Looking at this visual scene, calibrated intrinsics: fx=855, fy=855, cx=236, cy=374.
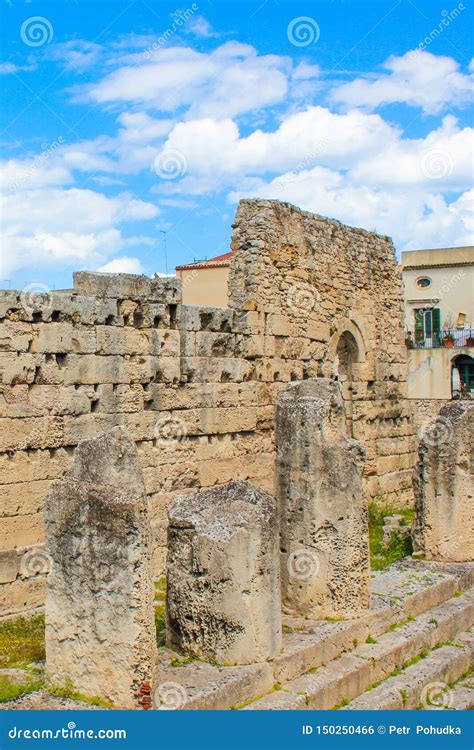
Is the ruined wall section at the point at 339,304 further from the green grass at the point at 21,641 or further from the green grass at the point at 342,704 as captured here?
the green grass at the point at 342,704

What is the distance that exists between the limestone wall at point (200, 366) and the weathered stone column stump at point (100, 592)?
3.07m

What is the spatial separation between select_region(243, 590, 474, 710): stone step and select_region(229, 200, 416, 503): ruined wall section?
5191 millimetres

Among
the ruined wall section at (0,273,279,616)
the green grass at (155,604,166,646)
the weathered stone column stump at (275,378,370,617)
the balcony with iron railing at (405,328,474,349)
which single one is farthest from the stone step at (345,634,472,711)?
the balcony with iron railing at (405,328,474,349)

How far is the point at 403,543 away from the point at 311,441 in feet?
13.8

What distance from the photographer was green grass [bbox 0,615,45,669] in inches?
265

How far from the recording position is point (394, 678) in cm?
739

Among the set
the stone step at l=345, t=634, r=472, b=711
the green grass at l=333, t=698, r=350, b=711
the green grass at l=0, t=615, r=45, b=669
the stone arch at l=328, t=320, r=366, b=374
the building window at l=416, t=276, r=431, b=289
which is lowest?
the stone step at l=345, t=634, r=472, b=711

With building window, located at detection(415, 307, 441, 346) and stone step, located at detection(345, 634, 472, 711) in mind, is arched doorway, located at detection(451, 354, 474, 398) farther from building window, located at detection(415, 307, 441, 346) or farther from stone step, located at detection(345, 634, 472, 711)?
stone step, located at detection(345, 634, 472, 711)

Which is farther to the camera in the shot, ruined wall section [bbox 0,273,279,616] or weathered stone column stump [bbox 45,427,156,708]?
A: ruined wall section [bbox 0,273,279,616]

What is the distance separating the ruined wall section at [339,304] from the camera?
1254 centimetres

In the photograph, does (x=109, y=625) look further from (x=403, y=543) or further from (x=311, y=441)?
(x=403, y=543)

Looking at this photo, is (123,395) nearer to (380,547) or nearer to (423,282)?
(380,547)

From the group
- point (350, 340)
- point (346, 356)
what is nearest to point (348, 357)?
point (346, 356)

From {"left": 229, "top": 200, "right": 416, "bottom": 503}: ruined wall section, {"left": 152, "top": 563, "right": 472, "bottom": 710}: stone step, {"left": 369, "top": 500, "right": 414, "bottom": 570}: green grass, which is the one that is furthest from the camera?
{"left": 229, "top": 200, "right": 416, "bottom": 503}: ruined wall section
